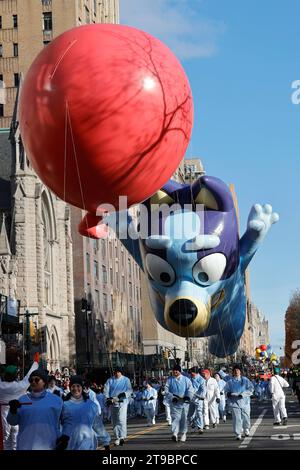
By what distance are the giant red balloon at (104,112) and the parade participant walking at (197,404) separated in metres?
11.0

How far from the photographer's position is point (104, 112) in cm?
941

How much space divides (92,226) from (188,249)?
7.71m

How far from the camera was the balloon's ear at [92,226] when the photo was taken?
11.1 m

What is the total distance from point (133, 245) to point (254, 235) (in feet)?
9.61

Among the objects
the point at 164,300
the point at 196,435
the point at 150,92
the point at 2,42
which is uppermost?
the point at 2,42

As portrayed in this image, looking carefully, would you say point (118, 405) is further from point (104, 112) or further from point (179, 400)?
point (104, 112)

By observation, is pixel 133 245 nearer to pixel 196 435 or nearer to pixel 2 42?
pixel 196 435

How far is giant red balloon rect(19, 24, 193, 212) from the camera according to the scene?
9445mm

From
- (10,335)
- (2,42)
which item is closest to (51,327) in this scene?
(10,335)

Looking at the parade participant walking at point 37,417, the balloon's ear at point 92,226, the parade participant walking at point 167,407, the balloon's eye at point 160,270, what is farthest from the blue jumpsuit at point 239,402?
the parade participant walking at point 37,417

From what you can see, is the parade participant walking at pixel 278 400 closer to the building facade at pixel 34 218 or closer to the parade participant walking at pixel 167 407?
A: the parade participant walking at pixel 167 407

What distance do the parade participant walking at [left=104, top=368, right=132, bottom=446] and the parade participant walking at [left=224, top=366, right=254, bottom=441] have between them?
7.67 feet

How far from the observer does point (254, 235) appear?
20297mm

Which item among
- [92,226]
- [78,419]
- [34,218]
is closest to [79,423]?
[78,419]
